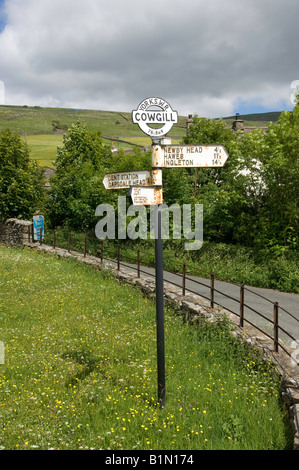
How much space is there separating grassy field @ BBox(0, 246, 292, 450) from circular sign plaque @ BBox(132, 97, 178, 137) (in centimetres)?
409

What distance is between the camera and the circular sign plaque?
16.2 feet

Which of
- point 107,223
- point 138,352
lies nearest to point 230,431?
point 138,352

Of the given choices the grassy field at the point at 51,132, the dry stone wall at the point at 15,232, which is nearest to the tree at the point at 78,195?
the dry stone wall at the point at 15,232

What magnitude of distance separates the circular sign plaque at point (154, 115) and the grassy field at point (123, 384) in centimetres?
409

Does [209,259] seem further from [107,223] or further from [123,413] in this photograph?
[123,413]

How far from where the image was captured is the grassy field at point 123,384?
515 cm

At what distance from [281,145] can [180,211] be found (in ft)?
18.4

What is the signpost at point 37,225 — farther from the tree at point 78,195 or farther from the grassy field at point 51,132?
the grassy field at point 51,132

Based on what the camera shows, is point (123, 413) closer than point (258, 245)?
Yes

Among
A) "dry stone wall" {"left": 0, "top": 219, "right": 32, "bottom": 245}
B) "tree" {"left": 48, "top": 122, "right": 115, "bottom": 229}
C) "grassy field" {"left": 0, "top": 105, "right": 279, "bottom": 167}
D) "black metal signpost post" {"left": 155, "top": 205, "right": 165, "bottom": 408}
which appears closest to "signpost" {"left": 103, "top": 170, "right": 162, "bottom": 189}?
"black metal signpost post" {"left": 155, "top": 205, "right": 165, "bottom": 408}

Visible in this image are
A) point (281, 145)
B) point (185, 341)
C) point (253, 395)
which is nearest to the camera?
point (253, 395)

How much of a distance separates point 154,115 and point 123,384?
14.5ft

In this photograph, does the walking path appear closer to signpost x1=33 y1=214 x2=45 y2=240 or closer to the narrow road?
the narrow road
